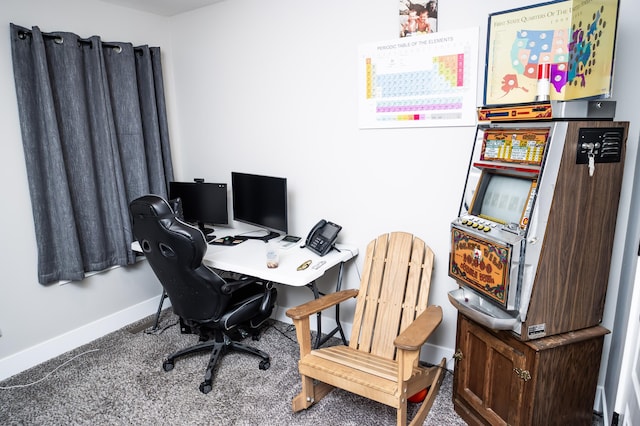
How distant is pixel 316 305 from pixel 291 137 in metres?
1.31

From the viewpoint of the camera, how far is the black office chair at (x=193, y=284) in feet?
6.90

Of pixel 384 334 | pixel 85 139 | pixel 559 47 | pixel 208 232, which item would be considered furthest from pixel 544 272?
pixel 85 139

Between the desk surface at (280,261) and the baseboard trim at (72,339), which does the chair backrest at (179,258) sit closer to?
the desk surface at (280,261)

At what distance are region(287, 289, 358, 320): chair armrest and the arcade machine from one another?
693 millimetres

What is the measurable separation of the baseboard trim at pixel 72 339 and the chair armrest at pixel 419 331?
7.98 feet

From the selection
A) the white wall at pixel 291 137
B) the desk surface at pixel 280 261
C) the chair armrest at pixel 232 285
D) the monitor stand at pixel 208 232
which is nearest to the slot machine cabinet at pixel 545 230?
the white wall at pixel 291 137

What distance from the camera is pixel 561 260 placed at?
1565 millimetres

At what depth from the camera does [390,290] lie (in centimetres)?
232

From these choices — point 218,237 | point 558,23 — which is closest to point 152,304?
point 218,237

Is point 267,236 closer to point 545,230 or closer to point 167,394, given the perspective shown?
point 167,394

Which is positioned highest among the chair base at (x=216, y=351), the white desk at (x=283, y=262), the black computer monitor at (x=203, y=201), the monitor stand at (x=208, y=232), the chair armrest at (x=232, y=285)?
the black computer monitor at (x=203, y=201)

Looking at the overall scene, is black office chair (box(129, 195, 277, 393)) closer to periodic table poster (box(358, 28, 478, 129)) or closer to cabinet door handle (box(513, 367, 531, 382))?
periodic table poster (box(358, 28, 478, 129))

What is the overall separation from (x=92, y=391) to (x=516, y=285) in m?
2.45

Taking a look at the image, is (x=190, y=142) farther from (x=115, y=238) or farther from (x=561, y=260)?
(x=561, y=260)
